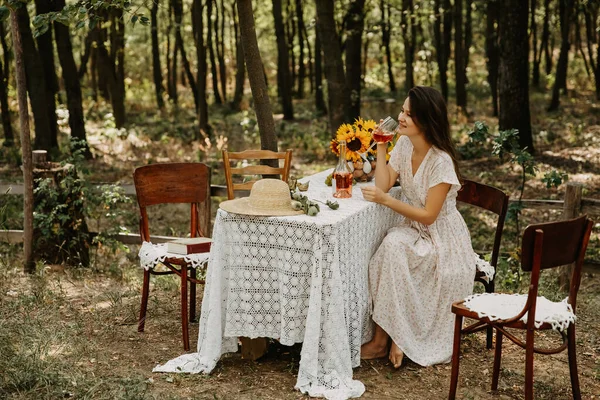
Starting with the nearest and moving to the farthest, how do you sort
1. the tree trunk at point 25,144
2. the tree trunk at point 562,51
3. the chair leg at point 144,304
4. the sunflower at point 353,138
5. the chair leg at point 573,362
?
the chair leg at point 573,362 < the sunflower at point 353,138 < the chair leg at point 144,304 < the tree trunk at point 25,144 < the tree trunk at point 562,51

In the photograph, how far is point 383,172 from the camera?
5.46 metres

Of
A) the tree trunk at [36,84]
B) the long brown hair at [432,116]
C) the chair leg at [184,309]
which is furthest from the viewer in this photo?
the tree trunk at [36,84]

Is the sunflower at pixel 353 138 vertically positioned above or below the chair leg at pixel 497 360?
above

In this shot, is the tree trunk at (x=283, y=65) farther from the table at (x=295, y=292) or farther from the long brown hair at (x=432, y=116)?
the table at (x=295, y=292)

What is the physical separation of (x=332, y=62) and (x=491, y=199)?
7062 mm

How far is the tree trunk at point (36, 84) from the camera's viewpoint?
10.5m

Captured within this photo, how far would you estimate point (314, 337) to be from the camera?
4.58 meters

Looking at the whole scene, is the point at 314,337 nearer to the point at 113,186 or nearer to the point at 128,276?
the point at 128,276

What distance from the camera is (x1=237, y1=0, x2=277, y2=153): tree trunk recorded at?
7.36 meters

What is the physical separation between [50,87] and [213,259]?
9220 mm

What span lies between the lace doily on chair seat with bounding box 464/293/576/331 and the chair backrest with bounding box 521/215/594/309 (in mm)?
293

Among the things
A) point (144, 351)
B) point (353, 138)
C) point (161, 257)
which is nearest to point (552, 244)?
point (353, 138)

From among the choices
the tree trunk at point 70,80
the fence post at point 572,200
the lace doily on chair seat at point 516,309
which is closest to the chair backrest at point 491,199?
the lace doily on chair seat at point 516,309

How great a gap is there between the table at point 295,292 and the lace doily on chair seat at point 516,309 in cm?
81
